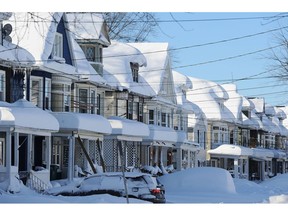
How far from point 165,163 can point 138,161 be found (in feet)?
29.7

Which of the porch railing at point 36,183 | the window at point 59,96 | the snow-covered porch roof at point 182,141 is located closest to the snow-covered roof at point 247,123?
the snow-covered porch roof at point 182,141

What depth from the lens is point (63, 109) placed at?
1626 inches

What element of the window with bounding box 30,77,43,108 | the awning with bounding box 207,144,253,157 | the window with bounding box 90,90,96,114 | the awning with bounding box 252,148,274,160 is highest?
the window with bounding box 30,77,43,108

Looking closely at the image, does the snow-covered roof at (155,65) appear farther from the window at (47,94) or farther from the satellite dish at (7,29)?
the satellite dish at (7,29)

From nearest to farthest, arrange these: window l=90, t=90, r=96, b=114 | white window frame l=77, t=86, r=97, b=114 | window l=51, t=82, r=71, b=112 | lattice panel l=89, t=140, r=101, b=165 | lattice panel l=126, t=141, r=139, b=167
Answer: window l=51, t=82, r=71, b=112 → lattice panel l=89, t=140, r=101, b=165 → white window frame l=77, t=86, r=97, b=114 → window l=90, t=90, r=96, b=114 → lattice panel l=126, t=141, r=139, b=167

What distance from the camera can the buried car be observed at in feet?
93.8

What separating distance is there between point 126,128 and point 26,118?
13.3 meters

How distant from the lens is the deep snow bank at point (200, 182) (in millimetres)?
40312

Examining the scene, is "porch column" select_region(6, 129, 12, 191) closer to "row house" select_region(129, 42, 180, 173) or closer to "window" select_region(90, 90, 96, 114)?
"window" select_region(90, 90, 96, 114)

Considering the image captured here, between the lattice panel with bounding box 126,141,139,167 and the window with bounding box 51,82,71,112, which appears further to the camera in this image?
the lattice panel with bounding box 126,141,139,167

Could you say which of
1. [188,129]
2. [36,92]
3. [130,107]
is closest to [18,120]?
[36,92]

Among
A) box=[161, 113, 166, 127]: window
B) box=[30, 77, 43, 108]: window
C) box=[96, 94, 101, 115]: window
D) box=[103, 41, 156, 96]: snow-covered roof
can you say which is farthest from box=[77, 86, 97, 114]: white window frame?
box=[161, 113, 166, 127]: window

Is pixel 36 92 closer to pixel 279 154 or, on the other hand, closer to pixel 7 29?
pixel 7 29

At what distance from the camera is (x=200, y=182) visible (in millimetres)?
40688
